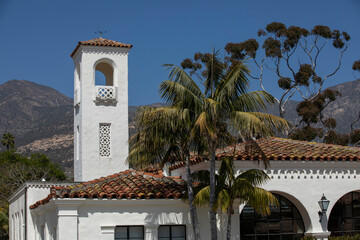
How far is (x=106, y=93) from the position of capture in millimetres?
23344

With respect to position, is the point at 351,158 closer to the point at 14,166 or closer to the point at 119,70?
the point at 119,70

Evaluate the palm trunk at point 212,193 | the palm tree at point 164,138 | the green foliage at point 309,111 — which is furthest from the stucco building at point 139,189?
the green foliage at point 309,111

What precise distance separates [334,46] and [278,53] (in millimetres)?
4849

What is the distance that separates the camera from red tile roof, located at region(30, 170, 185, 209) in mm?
16688

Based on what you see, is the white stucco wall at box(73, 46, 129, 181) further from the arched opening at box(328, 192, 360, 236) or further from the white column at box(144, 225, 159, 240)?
the arched opening at box(328, 192, 360, 236)

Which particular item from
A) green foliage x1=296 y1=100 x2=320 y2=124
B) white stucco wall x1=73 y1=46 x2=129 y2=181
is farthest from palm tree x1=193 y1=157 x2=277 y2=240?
green foliage x1=296 y1=100 x2=320 y2=124

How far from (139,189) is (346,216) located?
7.55 metres

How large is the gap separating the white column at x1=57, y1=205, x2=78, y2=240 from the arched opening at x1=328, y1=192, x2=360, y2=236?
29.1ft

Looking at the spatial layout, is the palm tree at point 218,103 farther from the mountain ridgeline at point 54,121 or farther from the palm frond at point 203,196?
the mountain ridgeline at point 54,121

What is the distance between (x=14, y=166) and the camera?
55.0 meters

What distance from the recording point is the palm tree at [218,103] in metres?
15.7

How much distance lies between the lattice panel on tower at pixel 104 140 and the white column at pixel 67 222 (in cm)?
658

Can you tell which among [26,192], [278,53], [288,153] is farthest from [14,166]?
[288,153]

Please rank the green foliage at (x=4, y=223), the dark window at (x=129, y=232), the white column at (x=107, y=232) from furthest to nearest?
1. the green foliage at (x=4, y=223)
2. the dark window at (x=129, y=232)
3. the white column at (x=107, y=232)
